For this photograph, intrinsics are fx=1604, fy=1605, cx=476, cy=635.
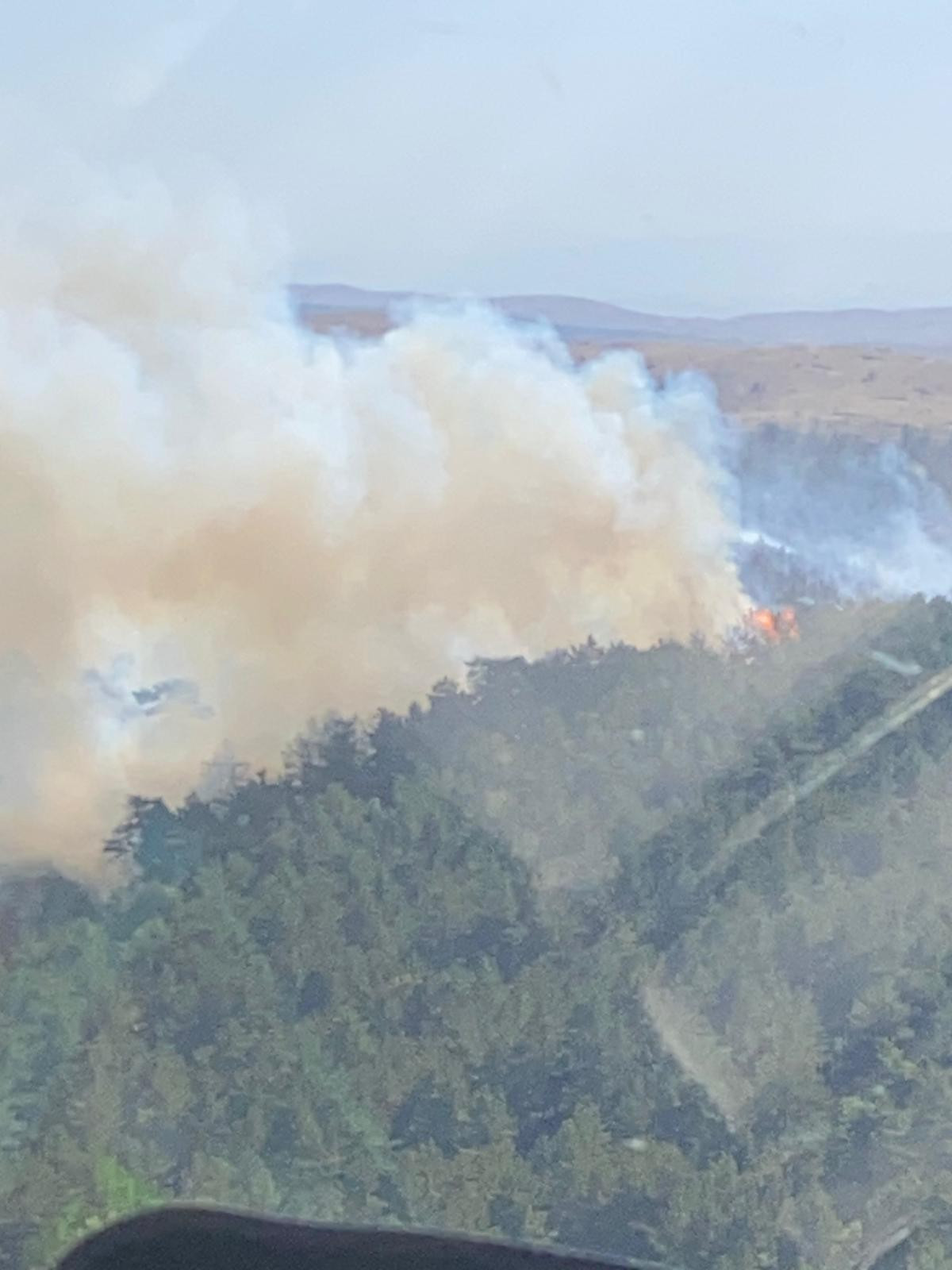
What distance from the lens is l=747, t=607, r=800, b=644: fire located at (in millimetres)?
2494

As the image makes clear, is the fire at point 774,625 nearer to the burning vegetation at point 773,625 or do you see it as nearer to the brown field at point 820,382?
the burning vegetation at point 773,625

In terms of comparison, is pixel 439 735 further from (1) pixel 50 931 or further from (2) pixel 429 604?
(1) pixel 50 931

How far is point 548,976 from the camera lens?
2445 mm

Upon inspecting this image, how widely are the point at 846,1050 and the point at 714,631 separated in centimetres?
66

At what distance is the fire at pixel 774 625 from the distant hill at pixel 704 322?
1.42 ft

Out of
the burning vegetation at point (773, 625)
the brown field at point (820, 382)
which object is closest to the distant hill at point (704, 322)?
the brown field at point (820, 382)

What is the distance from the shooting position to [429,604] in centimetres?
250

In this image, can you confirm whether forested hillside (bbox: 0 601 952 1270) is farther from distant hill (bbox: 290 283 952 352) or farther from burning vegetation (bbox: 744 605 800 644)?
distant hill (bbox: 290 283 952 352)

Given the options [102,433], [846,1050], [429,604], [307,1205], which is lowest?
[307,1205]

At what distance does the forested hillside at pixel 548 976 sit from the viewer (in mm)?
2363

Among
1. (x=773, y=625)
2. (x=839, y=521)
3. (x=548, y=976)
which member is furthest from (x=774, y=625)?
(x=548, y=976)

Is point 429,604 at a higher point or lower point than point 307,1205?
higher

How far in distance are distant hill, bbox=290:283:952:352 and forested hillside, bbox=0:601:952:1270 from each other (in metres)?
0.45

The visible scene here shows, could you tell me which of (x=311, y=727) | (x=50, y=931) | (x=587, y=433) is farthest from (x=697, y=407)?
(x=50, y=931)
